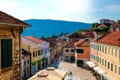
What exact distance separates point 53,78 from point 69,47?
59.6 metres

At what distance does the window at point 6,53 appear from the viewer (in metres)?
12.6

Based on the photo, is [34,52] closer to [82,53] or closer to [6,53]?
[82,53]

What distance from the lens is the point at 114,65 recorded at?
126 ft

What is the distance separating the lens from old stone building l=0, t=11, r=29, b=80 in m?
12.6

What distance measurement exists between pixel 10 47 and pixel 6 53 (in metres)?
0.54

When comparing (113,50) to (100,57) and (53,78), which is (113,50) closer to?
(100,57)

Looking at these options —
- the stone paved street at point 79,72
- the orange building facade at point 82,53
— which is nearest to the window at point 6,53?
the stone paved street at point 79,72

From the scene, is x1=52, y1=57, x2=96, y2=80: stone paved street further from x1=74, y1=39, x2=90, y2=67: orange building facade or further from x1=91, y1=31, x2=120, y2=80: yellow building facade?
x1=74, y1=39, x2=90, y2=67: orange building facade

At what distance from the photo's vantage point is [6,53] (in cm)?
1295

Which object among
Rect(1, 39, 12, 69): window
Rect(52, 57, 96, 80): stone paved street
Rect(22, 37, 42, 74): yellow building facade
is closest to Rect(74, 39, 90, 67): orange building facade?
Rect(52, 57, 96, 80): stone paved street

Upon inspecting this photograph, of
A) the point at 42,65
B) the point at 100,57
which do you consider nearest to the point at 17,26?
the point at 100,57

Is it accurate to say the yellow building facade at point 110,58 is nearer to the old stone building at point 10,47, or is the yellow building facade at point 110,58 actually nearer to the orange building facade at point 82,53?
the orange building facade at point 82,53

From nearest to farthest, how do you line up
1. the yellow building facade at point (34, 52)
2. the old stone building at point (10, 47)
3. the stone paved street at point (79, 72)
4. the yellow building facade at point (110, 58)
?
the old stone building at point (10, 47), the yellow building facade at point (110, 58), the stone paved street at point (79, 72), the yellow building facade at point (34, 52)

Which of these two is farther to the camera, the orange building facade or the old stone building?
the orange building facade
